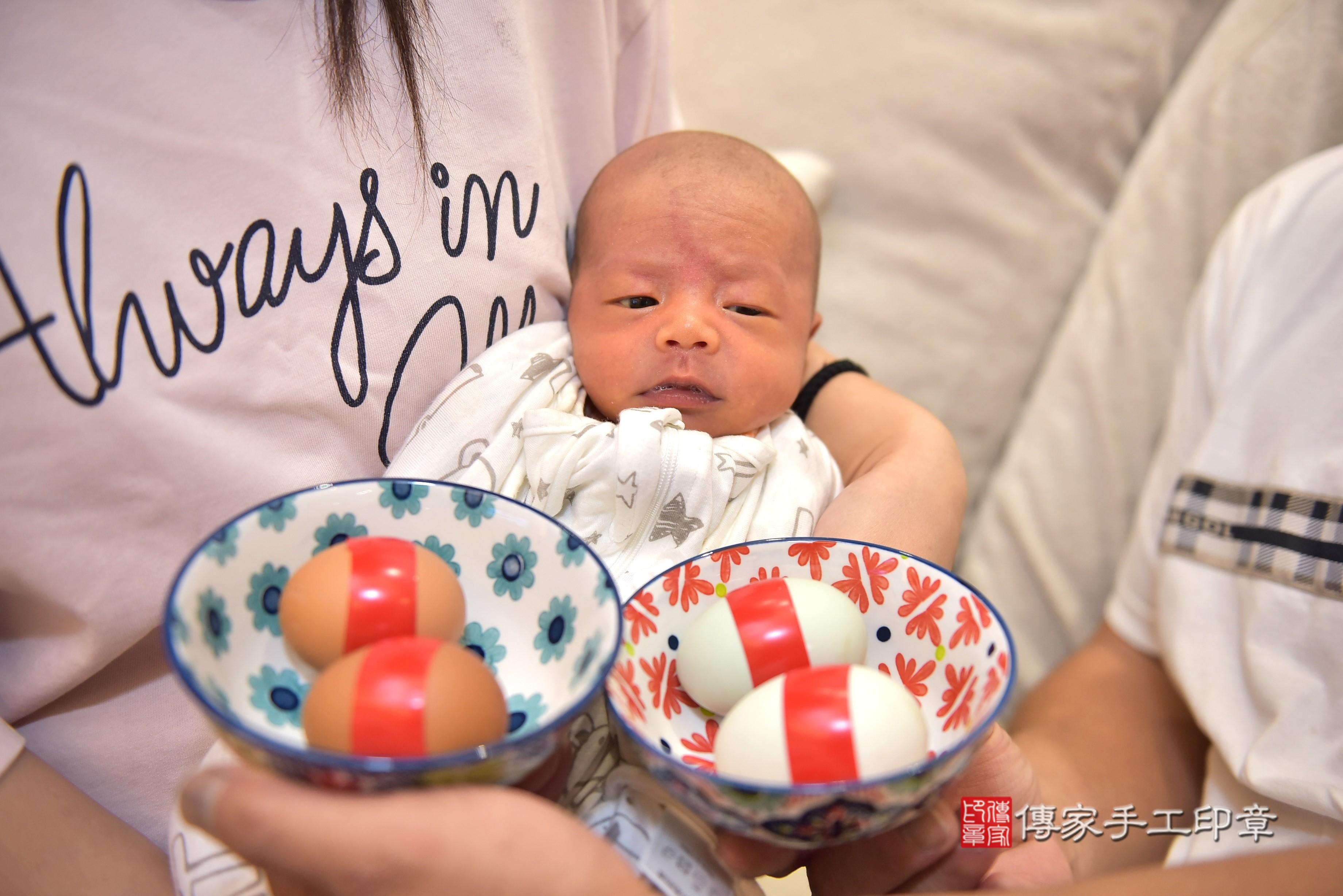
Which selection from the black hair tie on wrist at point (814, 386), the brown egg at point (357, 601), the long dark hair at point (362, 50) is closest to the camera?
the brown egg at point (357, 601)

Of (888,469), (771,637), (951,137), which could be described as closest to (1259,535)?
(888,469)

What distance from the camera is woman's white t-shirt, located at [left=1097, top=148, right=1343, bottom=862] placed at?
0.91 metres

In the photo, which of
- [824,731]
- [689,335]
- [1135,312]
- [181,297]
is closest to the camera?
[824,731]

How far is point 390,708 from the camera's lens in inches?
21.4

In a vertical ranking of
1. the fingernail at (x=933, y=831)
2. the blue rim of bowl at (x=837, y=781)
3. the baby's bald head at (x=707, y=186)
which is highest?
the baby's bald head at (x=707, y=186)

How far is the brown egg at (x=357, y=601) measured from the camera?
623 millimetres

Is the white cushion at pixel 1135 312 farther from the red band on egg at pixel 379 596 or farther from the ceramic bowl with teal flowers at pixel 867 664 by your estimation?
the red band on egg at pixel 379 596

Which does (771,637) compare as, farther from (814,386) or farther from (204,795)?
(814,386)

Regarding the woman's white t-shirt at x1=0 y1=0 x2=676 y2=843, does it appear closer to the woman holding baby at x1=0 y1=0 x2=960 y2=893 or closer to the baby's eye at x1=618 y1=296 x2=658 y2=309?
the woman holding baby at x1=0 y1=0 x2=960 y2=893

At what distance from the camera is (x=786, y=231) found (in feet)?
3.56

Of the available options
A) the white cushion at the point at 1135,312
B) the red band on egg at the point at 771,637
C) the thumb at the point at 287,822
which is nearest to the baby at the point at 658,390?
the red band on egg at the point at 771,637

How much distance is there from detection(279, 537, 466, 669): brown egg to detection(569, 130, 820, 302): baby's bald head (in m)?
0.55

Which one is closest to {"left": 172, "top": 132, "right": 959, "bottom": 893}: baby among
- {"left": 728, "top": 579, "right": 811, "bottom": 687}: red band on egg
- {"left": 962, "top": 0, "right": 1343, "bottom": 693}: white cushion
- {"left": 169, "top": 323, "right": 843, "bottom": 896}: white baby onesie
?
{"left": 169, "top": 323, "right": 843, "bottom": 896}: white baby onesie

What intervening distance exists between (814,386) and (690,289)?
25cm
